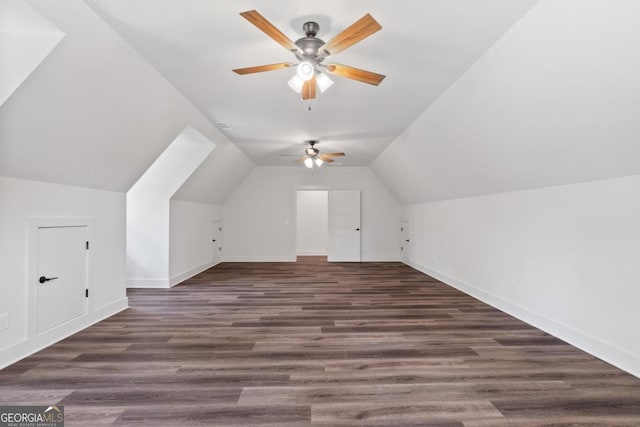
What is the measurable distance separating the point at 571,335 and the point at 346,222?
5.83 metres

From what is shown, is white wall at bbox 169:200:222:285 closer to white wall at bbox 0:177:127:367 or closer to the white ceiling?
white wall at bbox 0:177:127:367

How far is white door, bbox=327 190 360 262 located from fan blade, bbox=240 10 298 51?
20.7 ft

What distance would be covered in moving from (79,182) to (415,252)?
252 inches

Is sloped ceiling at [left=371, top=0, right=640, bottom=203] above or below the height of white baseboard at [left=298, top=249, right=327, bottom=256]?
above

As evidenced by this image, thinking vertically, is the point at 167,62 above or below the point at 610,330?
above

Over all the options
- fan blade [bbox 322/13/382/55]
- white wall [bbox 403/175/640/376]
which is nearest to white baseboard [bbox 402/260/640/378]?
white wall [bbox 403/175/640/376]

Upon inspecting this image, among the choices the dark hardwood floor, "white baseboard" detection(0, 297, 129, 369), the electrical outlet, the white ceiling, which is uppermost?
the white ceiling

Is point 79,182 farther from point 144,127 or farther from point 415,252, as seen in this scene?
point 415,252

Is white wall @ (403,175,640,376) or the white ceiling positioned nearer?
the white ceiling

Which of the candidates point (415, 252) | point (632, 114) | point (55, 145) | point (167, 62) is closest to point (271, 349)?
point (55, 145)

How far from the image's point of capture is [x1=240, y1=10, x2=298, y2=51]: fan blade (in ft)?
5.85

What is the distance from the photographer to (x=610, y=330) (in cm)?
263

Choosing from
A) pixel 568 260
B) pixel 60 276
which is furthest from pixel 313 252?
pixel 568 260

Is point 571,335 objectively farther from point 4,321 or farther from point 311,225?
point 311,225
